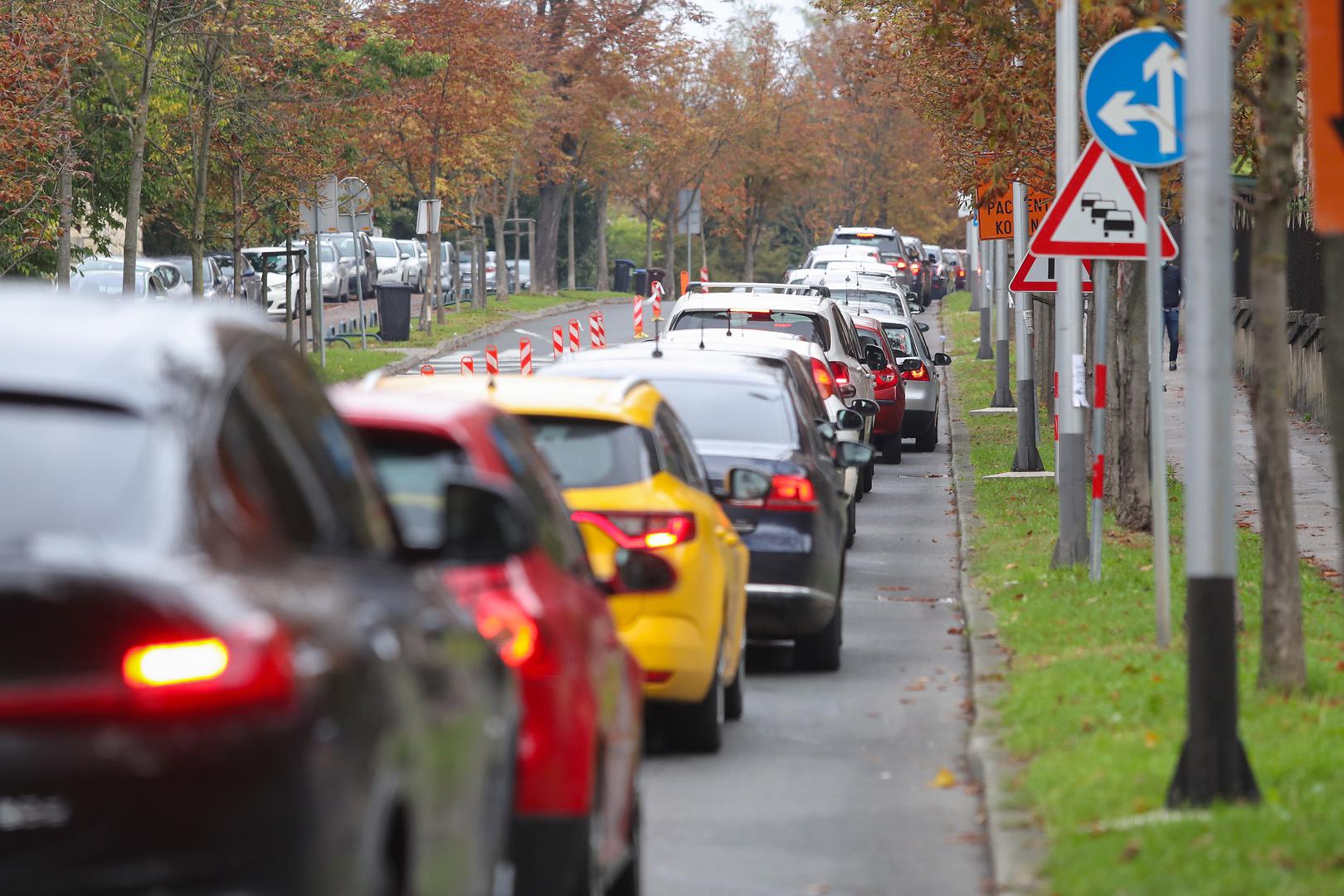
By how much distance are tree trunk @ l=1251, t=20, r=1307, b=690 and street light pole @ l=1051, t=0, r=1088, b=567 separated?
5.19m

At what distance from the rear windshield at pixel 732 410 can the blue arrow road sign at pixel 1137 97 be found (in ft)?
8.00

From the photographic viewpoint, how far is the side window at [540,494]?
608 centimetres

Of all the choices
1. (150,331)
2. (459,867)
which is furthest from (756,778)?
(150,331)

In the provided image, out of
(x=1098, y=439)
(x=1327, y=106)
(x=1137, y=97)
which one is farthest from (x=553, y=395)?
(x=1098, y=439)

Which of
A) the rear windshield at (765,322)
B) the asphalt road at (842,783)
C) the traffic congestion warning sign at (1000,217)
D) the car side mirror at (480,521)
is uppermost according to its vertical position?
the traffic congestion warning sign at (1000,217)

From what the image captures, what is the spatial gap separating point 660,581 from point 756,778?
2.85 ft

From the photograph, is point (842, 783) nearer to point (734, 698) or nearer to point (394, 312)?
point (734, 698)

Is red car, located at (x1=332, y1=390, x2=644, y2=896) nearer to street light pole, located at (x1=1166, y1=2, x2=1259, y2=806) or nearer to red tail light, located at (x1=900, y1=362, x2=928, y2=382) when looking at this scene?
street light pole, located at (x1=1166, y1=2, x2=1259, y2=806)

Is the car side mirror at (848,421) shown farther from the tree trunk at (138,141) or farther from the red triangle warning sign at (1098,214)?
the tree trunk at (138,141)

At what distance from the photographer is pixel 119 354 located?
3676mm

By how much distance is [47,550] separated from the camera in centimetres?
320

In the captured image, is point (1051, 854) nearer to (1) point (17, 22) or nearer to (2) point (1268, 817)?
(2) point (1268, 817)

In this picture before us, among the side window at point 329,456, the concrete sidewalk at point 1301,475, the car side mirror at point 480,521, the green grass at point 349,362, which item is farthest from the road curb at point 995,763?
the green grass at point 349,362

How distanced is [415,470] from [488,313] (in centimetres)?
4931
